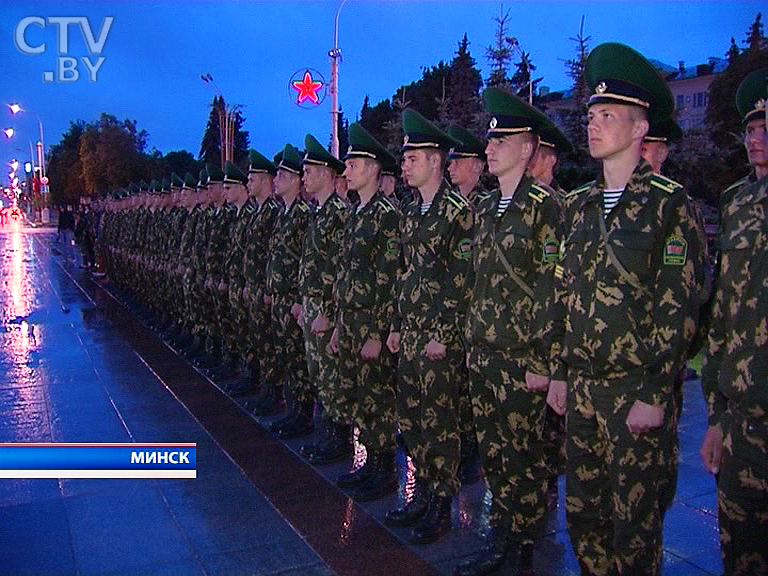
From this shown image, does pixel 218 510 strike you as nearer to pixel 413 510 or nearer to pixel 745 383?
pixel 413 510

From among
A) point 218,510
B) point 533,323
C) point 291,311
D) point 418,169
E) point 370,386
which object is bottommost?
point 218,510

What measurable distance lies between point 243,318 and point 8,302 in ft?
25.9

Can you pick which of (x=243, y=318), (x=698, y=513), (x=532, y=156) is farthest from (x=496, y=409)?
(x=243, y=318)

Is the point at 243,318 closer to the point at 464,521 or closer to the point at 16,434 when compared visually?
the point at 16,434

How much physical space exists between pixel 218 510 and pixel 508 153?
2358mm

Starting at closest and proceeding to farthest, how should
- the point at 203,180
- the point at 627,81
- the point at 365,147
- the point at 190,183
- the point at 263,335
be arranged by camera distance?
the point at 627,81 → the point at 365,147 → the point at 263,335 → the point at 203,180 → the point at 190,183

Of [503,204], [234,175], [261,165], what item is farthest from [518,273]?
[234,175]

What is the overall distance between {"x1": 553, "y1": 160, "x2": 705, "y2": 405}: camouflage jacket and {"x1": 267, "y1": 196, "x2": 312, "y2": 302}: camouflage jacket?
2.93 m

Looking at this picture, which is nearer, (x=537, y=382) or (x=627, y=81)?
(x=627, y=81)

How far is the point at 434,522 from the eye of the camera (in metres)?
3.57

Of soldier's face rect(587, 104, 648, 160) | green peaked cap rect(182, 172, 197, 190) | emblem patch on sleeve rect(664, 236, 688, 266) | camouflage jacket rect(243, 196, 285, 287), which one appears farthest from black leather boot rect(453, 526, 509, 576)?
green peaked cap rect(182, 172, 197, 190)

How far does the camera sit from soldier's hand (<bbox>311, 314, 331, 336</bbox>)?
465 cm

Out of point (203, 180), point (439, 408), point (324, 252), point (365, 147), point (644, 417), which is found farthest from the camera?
point (203, 180)

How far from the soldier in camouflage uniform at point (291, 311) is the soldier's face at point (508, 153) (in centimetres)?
225
